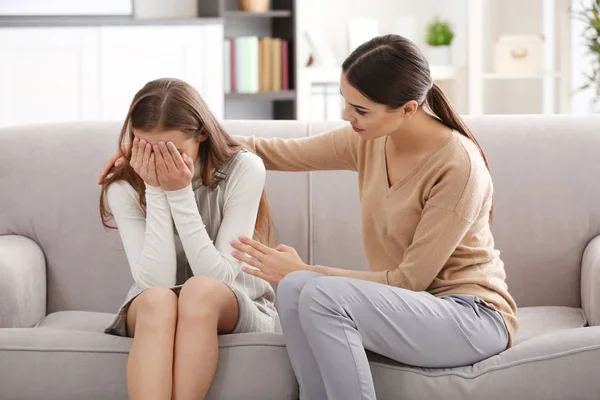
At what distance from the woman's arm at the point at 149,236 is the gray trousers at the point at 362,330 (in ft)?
1.13

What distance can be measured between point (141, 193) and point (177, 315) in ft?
1.28

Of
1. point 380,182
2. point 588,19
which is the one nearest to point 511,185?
point 380,182

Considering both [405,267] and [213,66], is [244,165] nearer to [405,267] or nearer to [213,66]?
[405,267]

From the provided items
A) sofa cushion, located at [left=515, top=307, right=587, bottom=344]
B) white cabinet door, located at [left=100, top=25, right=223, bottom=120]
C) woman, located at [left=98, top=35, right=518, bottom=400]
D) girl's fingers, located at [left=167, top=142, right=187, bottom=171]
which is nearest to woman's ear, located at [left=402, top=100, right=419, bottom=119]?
woman, located at [left=98, top=35, right=518, bottom=400]

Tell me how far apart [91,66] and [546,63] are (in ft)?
7.97

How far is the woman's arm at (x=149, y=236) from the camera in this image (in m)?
2.00

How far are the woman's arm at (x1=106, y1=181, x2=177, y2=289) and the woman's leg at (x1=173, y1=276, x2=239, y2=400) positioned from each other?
6.5 inches

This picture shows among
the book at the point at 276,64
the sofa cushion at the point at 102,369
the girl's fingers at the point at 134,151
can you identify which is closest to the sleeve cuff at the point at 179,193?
the girl's fingers at the point at 134,151

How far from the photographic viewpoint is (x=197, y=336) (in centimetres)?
178

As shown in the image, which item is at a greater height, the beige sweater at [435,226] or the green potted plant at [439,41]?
the green potted plant at [439,41]

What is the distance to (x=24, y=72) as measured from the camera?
413cm

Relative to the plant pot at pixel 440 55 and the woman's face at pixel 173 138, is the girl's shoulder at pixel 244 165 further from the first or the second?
the plant pot at pixel 440 55

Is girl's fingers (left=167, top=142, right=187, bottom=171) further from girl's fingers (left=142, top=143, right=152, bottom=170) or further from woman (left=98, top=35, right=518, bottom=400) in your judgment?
woman (left=98, top=35, right=518, bottom=400)

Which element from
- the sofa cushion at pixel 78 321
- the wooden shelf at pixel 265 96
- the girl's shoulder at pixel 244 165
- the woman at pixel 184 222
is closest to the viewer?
the woman at pixel 184 222
